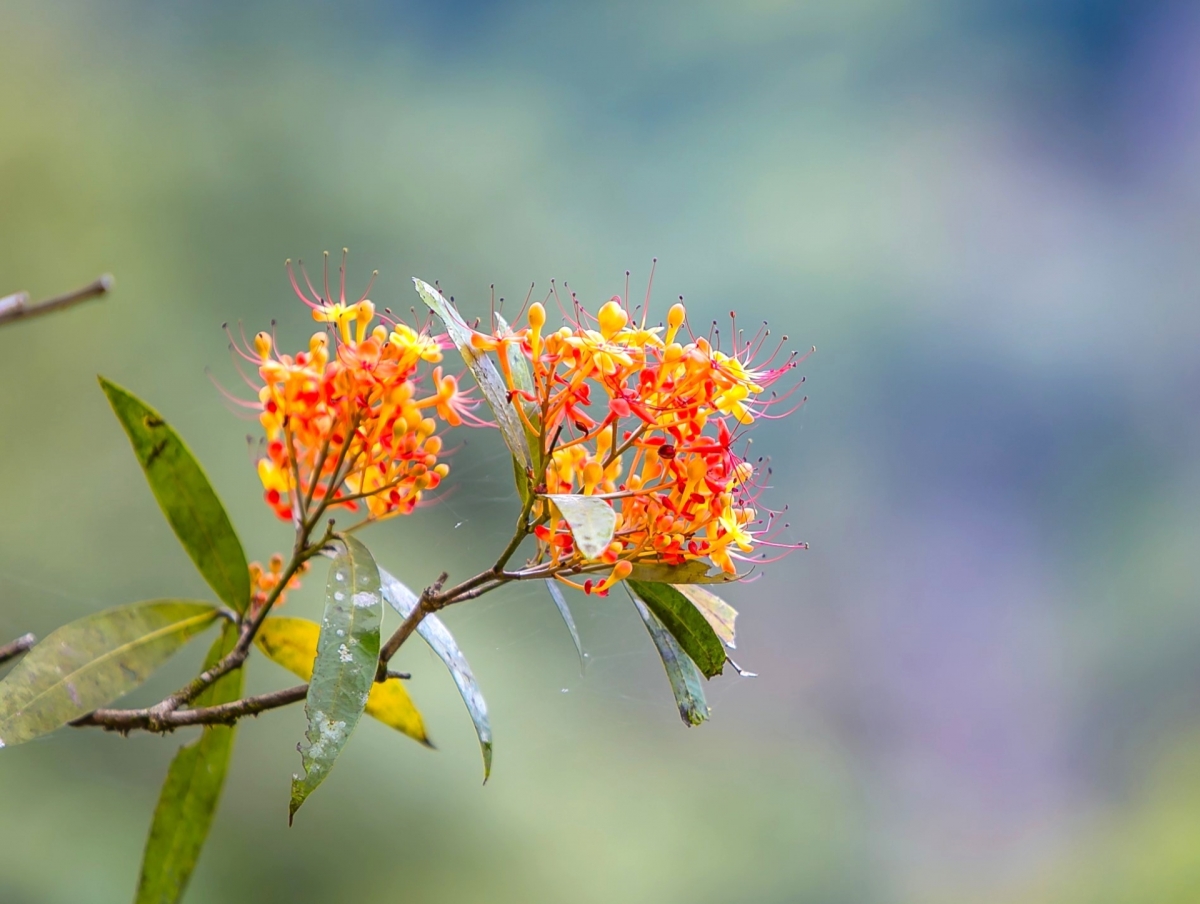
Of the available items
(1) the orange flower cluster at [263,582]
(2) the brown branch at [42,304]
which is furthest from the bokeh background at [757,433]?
(2) the brown branch at [42,304]

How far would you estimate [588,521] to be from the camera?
44 centimetres

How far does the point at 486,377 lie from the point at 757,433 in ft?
3.01

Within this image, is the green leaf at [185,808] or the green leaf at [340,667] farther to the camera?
the green leaf at [185,808]

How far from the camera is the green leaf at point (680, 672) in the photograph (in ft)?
1.84

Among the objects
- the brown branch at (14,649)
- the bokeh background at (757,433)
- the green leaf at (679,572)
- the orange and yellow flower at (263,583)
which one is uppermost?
the bokeh background at (757,433)

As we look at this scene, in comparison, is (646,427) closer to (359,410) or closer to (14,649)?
(359,410)

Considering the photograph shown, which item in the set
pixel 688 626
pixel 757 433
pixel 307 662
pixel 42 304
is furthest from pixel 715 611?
pixel 757 433

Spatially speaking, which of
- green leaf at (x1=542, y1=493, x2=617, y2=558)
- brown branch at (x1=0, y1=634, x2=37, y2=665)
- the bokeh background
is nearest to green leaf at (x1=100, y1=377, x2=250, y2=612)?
brown branch at (x1=0, y1=634, x2=37, y2=665)

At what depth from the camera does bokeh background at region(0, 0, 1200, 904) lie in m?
1.39

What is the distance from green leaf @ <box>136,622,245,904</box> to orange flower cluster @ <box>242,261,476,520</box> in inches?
7.7

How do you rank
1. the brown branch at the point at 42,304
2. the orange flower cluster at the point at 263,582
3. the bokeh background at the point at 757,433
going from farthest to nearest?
1. the bokeh background at the point at 757,433
2. the orange flower cluster at the point at 263,582
3. the brown branch at the point at 42,304

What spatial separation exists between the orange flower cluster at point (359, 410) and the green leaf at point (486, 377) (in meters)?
0.02

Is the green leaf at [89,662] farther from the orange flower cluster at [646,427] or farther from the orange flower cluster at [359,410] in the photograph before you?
the orange flower cluster at [646,427]

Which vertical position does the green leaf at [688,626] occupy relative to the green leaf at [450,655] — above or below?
above
